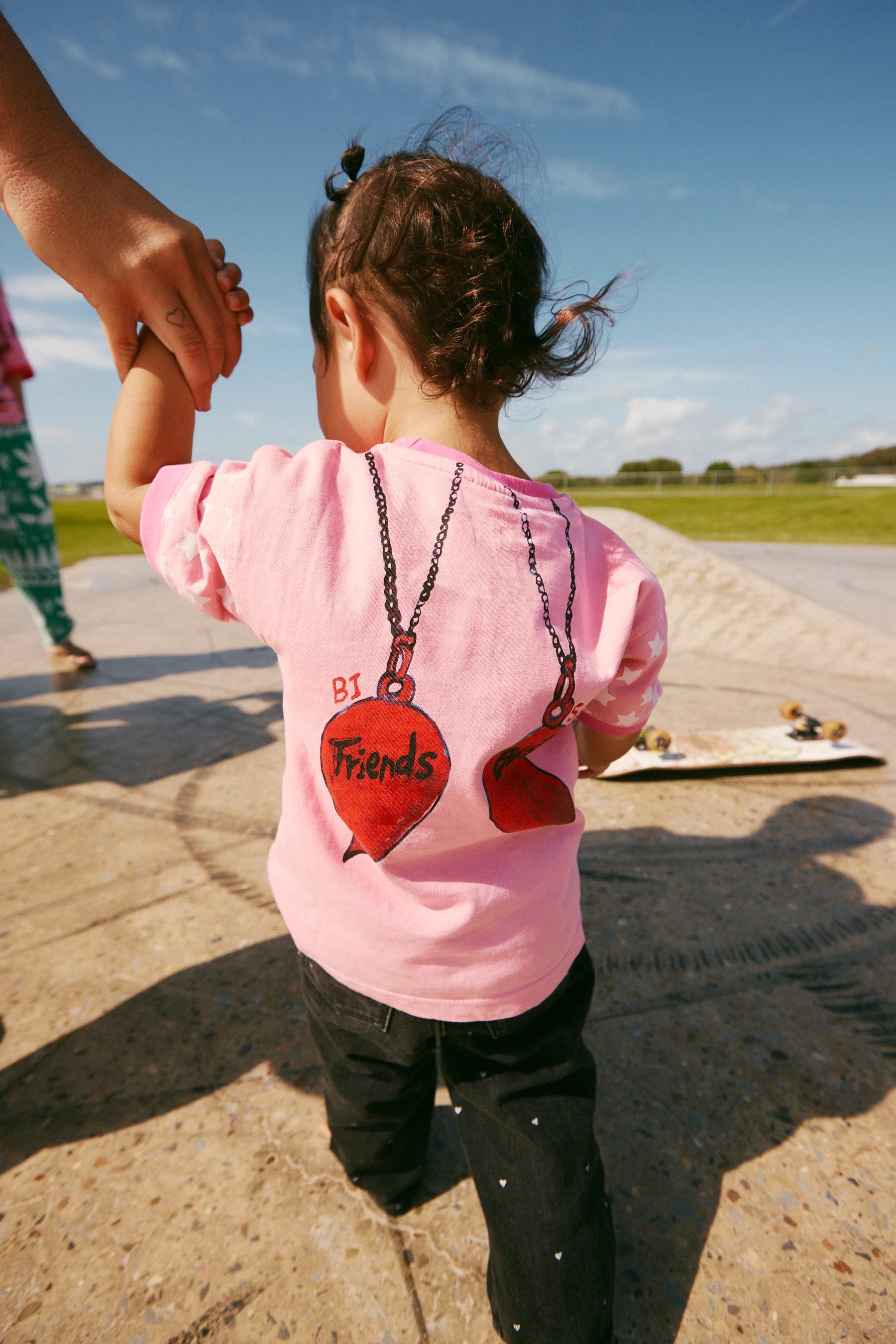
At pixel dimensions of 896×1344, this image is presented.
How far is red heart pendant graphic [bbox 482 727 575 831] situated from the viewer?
91 centimetres

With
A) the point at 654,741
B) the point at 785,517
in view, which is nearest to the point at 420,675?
the point at 654,741

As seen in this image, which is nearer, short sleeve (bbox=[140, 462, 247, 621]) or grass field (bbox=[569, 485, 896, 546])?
short sleeve (bbox=[140, 462, 247, 621])

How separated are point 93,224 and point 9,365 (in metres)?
2.75

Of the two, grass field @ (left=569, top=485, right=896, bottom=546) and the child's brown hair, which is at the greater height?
the child's brown hair

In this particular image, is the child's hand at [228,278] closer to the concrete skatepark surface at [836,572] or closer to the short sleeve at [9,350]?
the short sleeve at [9,350]

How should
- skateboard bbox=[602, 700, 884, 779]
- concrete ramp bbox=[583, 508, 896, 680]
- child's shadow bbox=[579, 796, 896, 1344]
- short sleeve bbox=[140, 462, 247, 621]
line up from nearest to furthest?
short sleeve bbox=[140, 462, 247, 621], child's shadow bbox=[579, 796, 896, 1344], skateboard bbox=[602, 700, 884, 779], concrete ramp bbox=[583, 508, 896, 680]

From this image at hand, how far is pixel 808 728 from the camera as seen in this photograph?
8.70ft

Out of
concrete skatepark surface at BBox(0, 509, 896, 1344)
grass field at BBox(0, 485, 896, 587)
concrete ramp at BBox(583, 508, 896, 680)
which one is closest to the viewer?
concrete skatepark surface at BBox(0, 509, 896, 1344)

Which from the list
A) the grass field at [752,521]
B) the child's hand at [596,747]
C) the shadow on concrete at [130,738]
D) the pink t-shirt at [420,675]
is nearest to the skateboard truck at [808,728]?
the child's hand at [596,747]

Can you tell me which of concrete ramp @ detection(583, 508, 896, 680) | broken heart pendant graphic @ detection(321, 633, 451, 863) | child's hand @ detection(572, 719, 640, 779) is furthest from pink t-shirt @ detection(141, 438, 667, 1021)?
concrete ramp @ detection(583, 508, 896, 680)

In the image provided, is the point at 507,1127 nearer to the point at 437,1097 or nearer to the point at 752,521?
the point at 437,1097

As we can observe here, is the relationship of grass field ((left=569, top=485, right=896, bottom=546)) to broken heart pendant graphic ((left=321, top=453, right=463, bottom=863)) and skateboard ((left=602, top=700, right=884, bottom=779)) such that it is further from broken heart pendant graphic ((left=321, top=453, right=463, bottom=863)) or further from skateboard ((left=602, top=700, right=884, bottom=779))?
broken heart pendant graphic ((left=321, top=453, right=463, bottom=863))

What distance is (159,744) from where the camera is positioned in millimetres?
2826

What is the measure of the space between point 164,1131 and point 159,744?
6.03 ft
